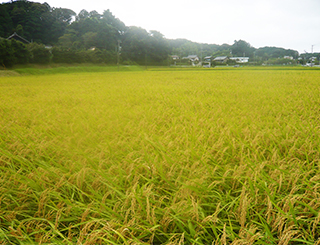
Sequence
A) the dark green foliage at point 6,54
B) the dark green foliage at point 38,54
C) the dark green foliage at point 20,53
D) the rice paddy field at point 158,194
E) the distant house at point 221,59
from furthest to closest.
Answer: the distant house at point 221,59 < the dark green foliage at point 38,54 < the dark green foliage at point 20,53 < the dark green foliage at point 6,54 < the rice paddy field at point 158,194

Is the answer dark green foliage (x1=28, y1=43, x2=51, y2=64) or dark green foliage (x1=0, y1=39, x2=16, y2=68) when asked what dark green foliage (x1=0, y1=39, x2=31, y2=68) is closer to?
dark green foliage (x1=0, y1=39, x2=16, y2=68)

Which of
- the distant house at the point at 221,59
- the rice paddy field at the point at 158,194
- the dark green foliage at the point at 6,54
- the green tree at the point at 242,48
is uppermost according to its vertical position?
the green tree at the point at 242,48

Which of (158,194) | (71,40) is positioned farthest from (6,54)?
(158,194)

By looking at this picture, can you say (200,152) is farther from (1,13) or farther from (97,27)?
(97,27)

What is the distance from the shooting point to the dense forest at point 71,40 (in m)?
23.0

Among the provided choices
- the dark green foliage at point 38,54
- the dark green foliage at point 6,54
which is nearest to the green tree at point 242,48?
the dark green foliage at point 38,54

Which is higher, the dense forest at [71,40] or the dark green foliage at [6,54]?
the dense forest at [71,40]

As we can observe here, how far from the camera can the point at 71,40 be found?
34.3m

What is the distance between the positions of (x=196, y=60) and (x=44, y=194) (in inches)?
2684

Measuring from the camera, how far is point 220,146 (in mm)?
2213

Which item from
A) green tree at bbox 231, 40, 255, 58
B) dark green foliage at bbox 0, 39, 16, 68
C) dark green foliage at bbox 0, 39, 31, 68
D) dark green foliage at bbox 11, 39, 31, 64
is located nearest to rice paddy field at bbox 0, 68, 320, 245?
dark green foliage at bbox 0, 39, 16, 68

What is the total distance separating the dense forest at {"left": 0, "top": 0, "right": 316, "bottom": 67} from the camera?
23.0m

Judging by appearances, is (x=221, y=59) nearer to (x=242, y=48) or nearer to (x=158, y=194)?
(x=242, y=48)

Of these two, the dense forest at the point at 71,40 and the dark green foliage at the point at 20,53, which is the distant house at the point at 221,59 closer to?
the dense forest at the point at 71,40
